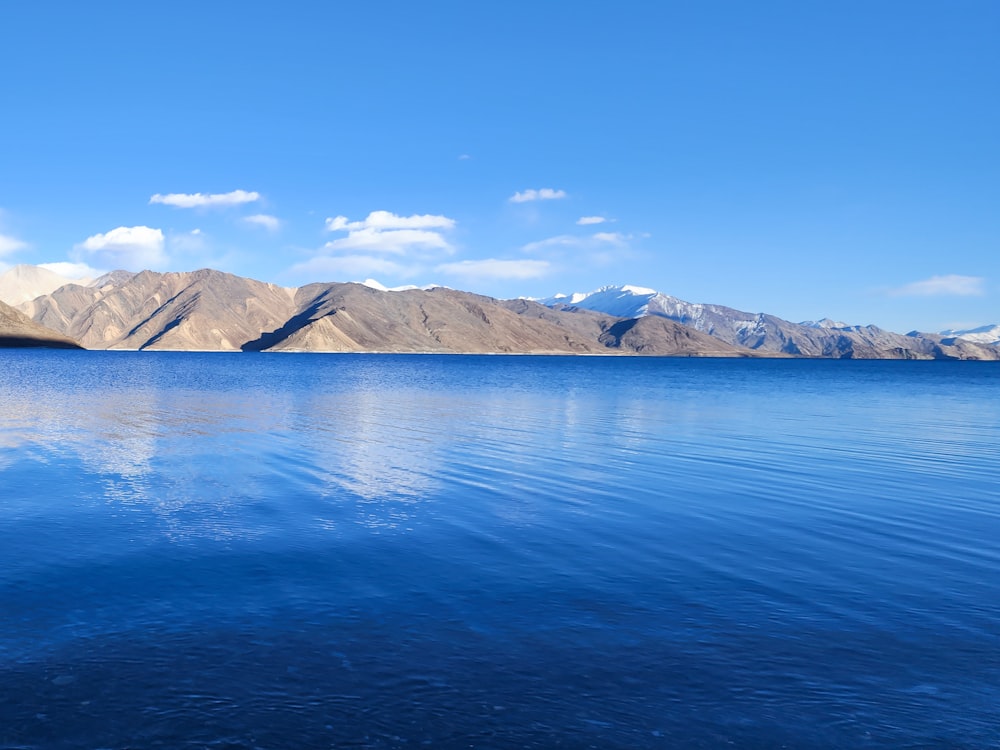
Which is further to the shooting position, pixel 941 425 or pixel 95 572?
pixel 941 425

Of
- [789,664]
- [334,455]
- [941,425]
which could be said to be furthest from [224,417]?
[941,425]

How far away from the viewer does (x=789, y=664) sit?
34.1ft

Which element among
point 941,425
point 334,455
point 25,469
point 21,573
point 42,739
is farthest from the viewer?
→ point 941,425

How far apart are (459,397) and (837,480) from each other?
45.0 meters

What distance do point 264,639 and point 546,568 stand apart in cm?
580

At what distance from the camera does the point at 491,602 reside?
41.8ft

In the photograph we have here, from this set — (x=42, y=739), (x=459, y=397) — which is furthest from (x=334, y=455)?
(x=459, y=397)

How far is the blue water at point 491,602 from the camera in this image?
8805mm

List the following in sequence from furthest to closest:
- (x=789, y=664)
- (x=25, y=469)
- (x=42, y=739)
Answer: (x=25, y=469)
(x=789, y=664)
(x=42, y=739)

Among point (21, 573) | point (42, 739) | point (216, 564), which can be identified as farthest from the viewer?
point (216, 564)

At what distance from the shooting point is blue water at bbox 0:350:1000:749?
347 inches

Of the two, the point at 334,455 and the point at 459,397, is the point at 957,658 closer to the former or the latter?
the point at 334,455

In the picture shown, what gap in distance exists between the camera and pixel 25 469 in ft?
83.4

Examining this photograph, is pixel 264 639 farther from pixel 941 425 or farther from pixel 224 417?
pixel 941 425
